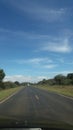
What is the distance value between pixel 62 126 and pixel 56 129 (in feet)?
0.81

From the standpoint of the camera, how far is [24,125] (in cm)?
519

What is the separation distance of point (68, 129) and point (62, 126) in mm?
140

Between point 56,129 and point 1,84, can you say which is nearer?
point 56,129

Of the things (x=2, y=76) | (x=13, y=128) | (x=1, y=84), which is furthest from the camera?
(x=2, y=76)

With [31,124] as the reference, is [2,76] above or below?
above

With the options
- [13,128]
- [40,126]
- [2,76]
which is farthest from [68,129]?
[2,76]

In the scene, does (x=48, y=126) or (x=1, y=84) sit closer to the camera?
(x=48, y=126)

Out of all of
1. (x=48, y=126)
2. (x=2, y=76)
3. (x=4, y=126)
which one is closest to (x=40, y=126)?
(x=48, y=126)

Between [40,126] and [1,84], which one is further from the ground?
[1,84]

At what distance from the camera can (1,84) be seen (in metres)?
117

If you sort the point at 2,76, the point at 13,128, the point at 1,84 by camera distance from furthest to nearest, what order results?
the point at 2,76, the point at 1,84, the point at 13,128

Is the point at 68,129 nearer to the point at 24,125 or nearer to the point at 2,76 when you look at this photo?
the point at 24,125

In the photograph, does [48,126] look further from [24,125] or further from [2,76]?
[2,76]

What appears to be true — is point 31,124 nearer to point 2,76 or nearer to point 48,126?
point 48,126
